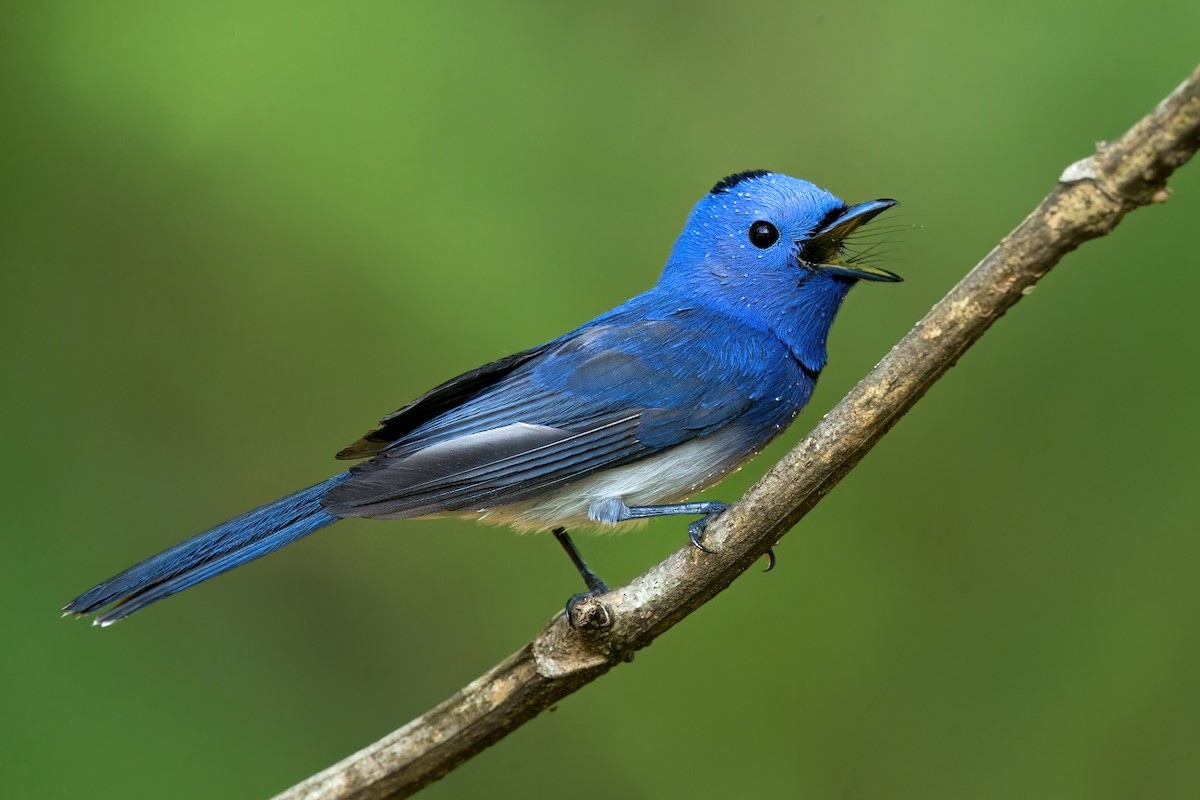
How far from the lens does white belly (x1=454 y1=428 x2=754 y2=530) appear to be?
3402 mm

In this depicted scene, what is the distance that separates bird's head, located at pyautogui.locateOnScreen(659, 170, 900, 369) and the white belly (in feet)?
1.21

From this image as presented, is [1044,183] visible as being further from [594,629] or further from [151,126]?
[151,126]

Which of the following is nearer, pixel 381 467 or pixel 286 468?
pixel 381 467

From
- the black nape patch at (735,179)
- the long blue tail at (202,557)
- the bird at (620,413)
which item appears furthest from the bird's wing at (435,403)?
the black nape patch at (735,179)

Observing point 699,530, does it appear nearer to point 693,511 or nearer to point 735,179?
point 693,511

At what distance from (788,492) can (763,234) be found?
3.74 feet

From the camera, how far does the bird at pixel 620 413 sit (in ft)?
10.6

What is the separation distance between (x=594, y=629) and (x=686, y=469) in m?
0.67

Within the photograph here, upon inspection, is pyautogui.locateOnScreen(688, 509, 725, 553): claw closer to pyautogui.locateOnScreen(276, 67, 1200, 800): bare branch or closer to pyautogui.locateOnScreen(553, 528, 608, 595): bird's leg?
pyautogui.locateOnScreen(276, 67, 1200, 800): bare branch

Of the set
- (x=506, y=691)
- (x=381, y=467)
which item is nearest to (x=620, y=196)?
(x=381, y=467)

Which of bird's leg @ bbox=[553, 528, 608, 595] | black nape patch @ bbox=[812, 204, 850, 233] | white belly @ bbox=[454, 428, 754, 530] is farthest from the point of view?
bird's leg @ bbox=[553, 528, 608, 595]

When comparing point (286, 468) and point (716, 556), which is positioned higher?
point (286, 468)

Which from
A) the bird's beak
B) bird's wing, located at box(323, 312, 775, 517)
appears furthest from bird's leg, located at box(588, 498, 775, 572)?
the bird's beak

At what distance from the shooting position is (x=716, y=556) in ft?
9.16
